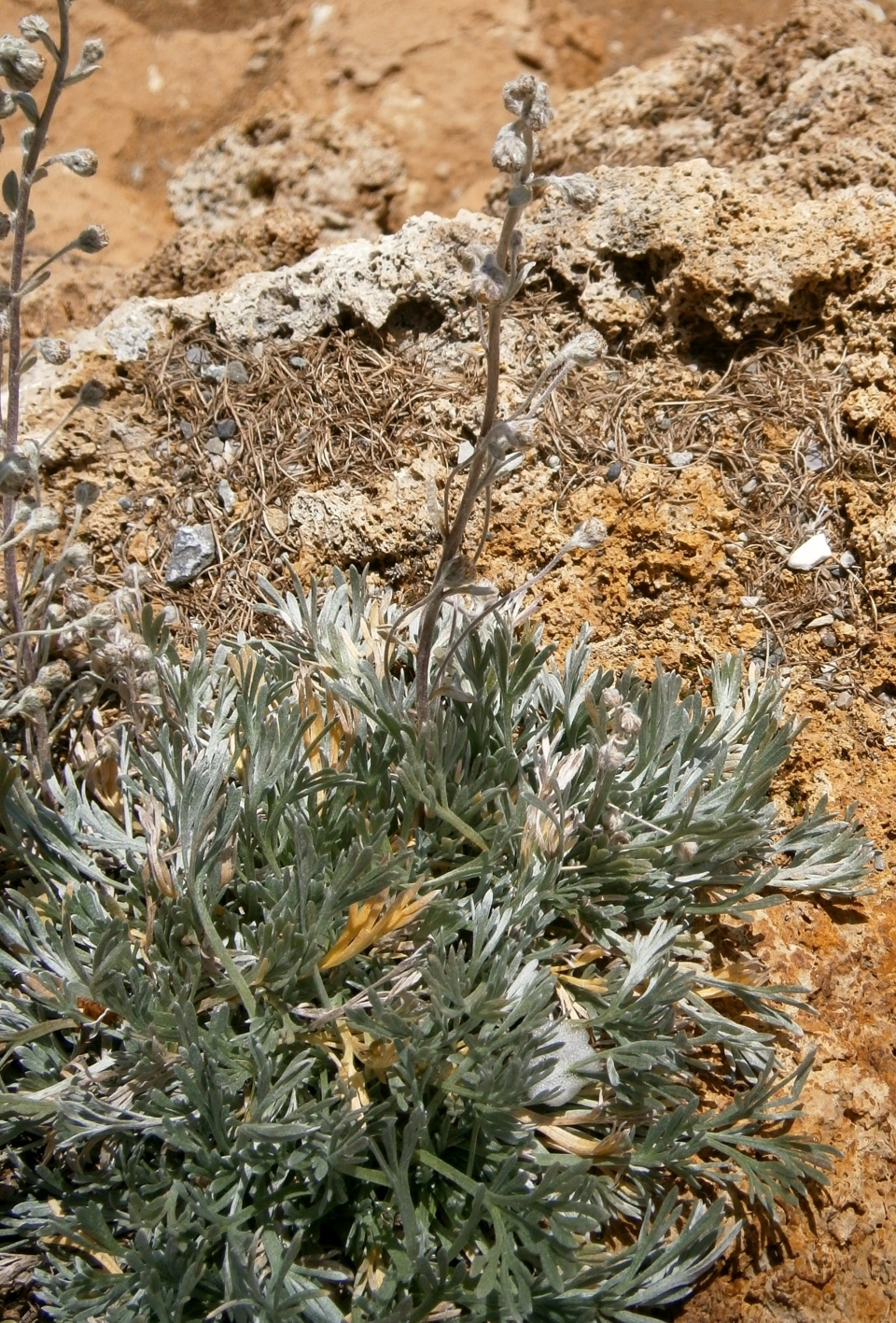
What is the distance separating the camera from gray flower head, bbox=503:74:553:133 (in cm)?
158

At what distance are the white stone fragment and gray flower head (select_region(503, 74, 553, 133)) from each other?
5.40 ft

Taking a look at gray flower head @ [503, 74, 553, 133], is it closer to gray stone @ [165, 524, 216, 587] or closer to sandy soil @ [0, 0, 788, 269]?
gray stone @ [165, 524, 216, 587]

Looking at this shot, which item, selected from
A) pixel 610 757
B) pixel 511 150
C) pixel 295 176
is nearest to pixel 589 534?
pixel 610 757

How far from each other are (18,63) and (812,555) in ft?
7.30

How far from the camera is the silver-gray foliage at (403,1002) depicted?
1979mm

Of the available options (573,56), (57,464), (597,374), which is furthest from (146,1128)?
(573,56)

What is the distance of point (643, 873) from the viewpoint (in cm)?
234

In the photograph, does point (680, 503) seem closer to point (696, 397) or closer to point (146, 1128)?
point (696, 397)

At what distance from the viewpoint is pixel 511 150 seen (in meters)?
1.59

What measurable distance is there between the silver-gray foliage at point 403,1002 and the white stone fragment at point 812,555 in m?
0.56

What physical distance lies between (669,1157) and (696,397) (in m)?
2.11

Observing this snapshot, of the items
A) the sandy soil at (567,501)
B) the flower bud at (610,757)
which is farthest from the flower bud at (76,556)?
the flower bud at (610,757)

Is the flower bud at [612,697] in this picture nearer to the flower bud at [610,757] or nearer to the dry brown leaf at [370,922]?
the flower bud at [610,757]

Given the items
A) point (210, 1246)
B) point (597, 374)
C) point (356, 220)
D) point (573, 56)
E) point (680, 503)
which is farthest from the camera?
point (573, 56)
